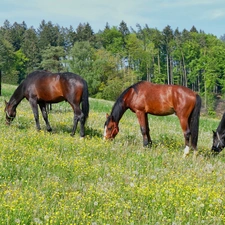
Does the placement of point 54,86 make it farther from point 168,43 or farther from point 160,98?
point 168,43

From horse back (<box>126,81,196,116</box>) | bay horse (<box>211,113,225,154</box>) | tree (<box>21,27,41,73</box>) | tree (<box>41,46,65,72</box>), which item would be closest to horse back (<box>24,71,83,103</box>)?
A: horse back (<box>126,81,196,116</box>)

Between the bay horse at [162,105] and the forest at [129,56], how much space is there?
67.6 metres

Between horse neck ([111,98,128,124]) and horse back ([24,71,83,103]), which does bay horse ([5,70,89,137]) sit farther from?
horse neck ([111,98,128,124])

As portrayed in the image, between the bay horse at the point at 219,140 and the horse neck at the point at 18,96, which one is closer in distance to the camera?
the bay horse at the point at 219,140

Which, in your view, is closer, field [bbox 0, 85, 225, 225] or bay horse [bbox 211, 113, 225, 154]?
field [bbox 0, 85, 225, 225]

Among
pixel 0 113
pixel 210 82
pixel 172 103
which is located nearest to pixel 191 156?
pixel 172 103

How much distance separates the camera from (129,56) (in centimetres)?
10494

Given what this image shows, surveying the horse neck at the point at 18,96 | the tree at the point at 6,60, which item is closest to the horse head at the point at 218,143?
the horse neck at the point at 18,96

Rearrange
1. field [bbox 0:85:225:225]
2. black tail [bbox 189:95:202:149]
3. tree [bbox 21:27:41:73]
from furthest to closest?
1. tree [bbox 21:27:41:73]
2. black tail [bbox 189:95:202:149]
3. field [bbox 0:85:225:225]

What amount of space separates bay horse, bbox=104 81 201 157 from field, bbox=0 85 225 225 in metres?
1.09

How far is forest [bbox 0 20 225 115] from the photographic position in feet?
273

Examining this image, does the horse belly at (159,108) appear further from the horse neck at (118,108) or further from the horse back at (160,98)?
the horse neck at (118,108)

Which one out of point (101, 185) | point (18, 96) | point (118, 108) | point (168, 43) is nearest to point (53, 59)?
point (168, 43)

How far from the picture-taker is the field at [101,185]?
4.73 metres
